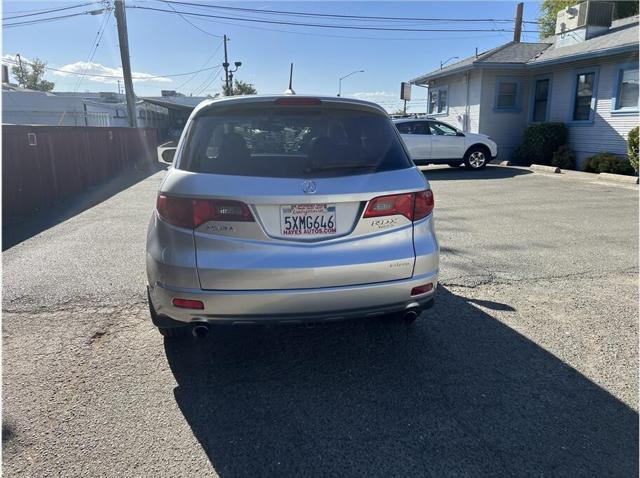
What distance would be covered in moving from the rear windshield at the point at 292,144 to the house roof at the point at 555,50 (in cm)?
1329

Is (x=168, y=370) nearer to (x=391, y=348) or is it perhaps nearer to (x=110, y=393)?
(x=110, y=393)

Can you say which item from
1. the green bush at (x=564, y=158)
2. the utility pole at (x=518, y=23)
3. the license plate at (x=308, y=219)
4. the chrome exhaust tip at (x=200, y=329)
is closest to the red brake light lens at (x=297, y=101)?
the license plate at (x=308, y=219)

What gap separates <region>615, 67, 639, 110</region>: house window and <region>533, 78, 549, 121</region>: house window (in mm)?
3188

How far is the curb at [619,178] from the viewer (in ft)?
39.9

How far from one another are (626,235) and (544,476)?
593 cm

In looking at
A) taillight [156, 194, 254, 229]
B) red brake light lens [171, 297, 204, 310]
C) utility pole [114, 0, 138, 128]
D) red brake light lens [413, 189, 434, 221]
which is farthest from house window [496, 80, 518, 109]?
red brake light lens [171, 297, 204, 310]

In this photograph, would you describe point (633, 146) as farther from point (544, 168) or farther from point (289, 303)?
point (289, 303)

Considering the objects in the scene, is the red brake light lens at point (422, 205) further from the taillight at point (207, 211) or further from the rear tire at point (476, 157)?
the rear tire at point (476, 157)

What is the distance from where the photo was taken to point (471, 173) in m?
15.4

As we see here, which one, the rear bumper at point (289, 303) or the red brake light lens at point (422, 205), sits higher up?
the red brake light lens at point (422, 205)

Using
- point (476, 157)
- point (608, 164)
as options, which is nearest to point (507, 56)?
point (476, 157)

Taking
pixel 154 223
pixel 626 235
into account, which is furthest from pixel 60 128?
pixel 626 235

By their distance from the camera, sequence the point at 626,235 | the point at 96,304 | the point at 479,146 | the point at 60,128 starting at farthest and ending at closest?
the point at 479,146
the point at 60,128
the point at 626,235
the point at 96,304

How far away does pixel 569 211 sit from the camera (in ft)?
29.1
